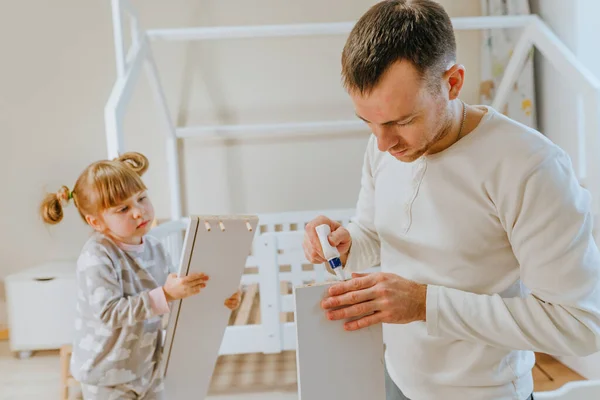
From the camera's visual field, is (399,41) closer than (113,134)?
Yes

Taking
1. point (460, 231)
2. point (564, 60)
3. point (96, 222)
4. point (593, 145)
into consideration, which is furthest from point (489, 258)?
point (564, 60)

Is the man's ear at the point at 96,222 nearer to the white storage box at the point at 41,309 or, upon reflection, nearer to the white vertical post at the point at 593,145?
the white storage box at the point at 41,309

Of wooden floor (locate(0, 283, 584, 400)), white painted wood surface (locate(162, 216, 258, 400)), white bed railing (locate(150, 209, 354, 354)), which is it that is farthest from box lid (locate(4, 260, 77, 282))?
white painted wood surface (locate(162, 216, 258, 400))

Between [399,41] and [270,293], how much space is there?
123cm

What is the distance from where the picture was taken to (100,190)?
114 centimetres

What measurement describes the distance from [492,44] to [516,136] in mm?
1796

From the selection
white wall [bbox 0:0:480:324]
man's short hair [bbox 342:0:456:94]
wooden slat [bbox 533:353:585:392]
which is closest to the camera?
man's short hair [bbox 342:0:456:94]

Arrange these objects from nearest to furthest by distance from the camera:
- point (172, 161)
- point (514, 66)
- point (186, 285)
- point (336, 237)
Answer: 1. point (336, 237)
2. point (186, 285)
3. point (514, 66)
4. point (172, 161)

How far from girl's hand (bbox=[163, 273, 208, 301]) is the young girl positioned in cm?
3

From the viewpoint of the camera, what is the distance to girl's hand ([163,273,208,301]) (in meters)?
0.94

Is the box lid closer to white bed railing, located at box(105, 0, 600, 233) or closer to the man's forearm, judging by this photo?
white bed railing, located at box(105, 0, 600, 233)

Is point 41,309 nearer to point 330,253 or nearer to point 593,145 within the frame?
point 330,253

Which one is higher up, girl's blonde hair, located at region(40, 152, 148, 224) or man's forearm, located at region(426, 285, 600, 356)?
girl's blonde hair, located at region(40, 152, 148, 224)

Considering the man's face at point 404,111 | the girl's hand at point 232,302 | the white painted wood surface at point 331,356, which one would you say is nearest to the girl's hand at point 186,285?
the girl's hand at point 232,302
